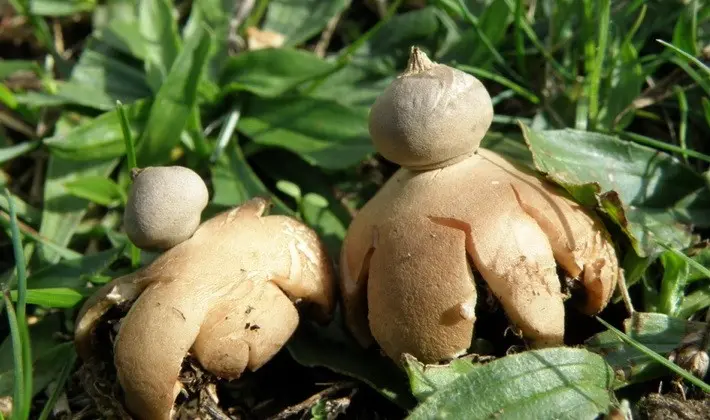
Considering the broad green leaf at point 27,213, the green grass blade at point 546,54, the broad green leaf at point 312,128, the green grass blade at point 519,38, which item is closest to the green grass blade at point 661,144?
the green grass blade at point 546,54

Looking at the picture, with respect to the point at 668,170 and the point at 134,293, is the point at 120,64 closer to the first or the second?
the point at 134,293

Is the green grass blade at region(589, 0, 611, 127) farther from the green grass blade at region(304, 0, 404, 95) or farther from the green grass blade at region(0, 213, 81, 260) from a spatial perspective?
the green grass blade at region(0, 213, 81, 260)

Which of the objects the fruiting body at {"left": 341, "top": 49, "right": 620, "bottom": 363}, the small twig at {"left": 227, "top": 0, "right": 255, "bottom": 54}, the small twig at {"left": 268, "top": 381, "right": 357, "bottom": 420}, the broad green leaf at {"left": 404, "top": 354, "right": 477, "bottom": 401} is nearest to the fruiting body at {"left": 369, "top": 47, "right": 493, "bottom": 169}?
the fruiting body at {"left": 341, "top": 49, "right": 620, "bottom": 363}

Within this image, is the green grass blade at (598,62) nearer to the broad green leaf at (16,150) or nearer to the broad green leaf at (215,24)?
the broad green leaf at (215,24)

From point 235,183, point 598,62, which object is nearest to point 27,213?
point 235,183

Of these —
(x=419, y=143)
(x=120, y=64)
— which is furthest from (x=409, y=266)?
(x=120, y=64)
